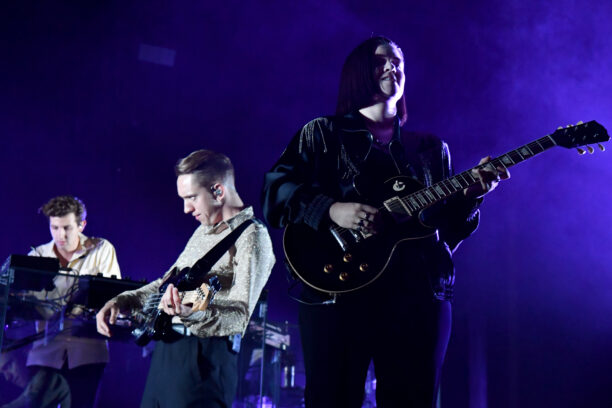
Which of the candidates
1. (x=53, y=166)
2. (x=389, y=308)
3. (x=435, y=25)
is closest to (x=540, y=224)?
(x=435, y=25)

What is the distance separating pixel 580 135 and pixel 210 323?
1.58 metres

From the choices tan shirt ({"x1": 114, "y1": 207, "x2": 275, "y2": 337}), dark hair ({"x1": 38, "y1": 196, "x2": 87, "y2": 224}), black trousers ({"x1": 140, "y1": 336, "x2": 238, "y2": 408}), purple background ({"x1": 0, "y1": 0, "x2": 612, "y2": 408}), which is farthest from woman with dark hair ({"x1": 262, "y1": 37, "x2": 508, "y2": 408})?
dark hair ({"x1": 38, "y1": 196, "x2": 87, "y2": 224})

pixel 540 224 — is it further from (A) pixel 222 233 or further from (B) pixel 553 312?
(A) pixel 222 233

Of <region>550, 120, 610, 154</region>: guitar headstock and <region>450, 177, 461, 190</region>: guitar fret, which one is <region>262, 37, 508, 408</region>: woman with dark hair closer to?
<region>450, 177, 461, 190</region>: guitar fret

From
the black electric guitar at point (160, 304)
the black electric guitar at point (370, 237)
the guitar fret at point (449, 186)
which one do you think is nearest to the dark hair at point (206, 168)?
the black electric guitar at point (160, 304)

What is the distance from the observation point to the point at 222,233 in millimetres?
2809

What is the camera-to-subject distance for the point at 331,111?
5.51 meters

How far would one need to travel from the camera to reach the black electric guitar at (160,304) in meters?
2.48

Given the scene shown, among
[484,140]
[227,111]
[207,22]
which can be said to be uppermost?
[207,22]

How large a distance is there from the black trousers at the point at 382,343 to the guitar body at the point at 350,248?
53 mm

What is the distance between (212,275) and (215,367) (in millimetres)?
390

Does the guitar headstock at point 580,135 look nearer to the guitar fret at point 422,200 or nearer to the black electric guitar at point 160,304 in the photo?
the guitar fret at point 422,200

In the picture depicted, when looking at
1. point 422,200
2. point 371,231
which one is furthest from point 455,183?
point 371,231

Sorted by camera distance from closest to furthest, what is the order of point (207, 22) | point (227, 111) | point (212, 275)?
point (212, 275)
point (207, 22)
point (227, 111)
